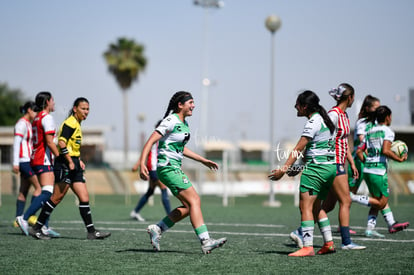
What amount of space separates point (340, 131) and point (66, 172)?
4.10 metres

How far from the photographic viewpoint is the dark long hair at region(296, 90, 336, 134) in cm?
784

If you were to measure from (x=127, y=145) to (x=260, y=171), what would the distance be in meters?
19.9

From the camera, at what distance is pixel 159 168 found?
813 centimetres

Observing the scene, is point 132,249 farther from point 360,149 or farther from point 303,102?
point 360,149

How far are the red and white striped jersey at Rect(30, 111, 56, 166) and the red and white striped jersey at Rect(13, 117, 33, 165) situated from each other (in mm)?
1453

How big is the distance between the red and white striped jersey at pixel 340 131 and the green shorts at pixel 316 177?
0.22 m

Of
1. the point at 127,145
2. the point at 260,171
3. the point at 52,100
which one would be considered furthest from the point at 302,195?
the point at 127,145

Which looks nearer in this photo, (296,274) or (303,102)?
(296,274)

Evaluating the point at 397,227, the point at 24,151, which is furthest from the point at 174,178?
the point at 24,151

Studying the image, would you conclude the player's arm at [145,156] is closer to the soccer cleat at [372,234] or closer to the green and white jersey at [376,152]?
the green and white jersey at [376,152]

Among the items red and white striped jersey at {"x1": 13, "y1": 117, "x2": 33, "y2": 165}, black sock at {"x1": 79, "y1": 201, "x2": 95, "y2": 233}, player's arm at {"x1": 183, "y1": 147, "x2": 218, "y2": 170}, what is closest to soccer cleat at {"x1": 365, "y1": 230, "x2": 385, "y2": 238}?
player's arm at {"x1": 183, "y1": 147, "x2": 218, "y2": 170}

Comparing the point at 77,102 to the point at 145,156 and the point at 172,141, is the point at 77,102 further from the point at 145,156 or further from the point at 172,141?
the point at 145,156

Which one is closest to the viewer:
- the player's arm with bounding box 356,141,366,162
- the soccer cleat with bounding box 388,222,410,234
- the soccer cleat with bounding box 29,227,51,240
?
the soccer cleat with bounding box 29,227,51,240

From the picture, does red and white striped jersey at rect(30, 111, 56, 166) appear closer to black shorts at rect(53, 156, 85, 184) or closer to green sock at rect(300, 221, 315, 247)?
black shorts at rect(53, 156, 85, 184)
